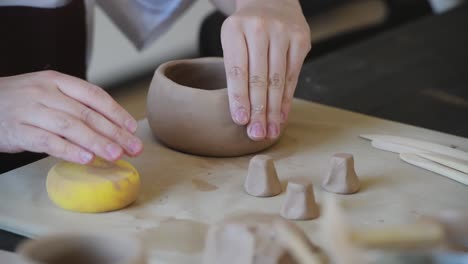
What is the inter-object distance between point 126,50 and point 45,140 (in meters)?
1.73

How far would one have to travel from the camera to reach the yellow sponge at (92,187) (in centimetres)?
81

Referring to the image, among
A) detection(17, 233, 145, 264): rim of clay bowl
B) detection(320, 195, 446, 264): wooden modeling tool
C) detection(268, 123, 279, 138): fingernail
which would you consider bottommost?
detection(268, 123, 279, 138): fingernail

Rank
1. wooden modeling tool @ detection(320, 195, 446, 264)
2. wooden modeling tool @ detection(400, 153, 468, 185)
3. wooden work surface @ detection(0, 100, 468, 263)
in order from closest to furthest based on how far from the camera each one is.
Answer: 1. wooden modeling tool @ detection(320, 195, 446, 264)
2. wooden work surface @ detection(0, 100, 468, 263)
3. wooden modeling tool @ detection(400, 153, 468, 185)

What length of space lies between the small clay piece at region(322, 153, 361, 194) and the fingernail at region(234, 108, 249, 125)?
12 centimetres

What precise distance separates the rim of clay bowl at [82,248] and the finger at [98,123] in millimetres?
314

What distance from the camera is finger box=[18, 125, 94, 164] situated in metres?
0.82

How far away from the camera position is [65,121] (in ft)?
2.73

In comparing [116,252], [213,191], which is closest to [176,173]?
[213,191]

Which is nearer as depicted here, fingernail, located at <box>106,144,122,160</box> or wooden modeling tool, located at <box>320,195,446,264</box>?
wooden modeling tool, located at <box>320,195,446,264</box>

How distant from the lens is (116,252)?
0.53m

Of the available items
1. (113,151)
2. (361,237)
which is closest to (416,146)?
(113,151)

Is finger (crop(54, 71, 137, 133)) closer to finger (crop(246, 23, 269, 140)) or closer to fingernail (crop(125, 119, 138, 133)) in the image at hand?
fingernail (crop(125, 119, 138, 133))

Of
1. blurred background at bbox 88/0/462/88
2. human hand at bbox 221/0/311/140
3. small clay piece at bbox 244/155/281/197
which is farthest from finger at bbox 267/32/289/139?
blurred background at bbox 88/0/462/88

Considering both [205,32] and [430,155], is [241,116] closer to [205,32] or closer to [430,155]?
[430,155]
